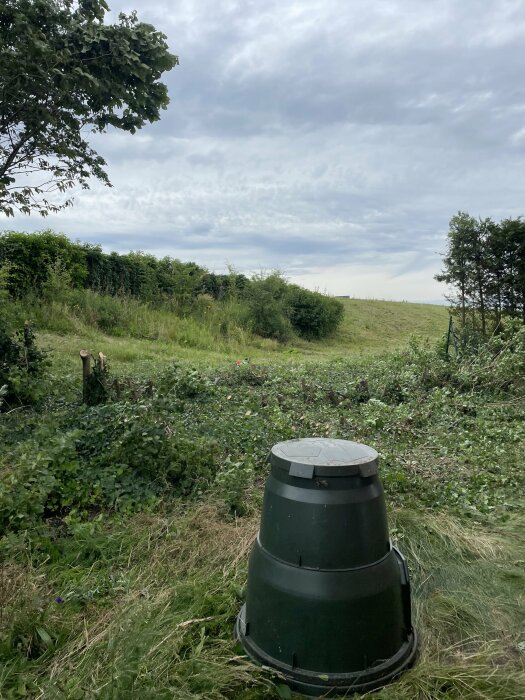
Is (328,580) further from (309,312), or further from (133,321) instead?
(309,312)

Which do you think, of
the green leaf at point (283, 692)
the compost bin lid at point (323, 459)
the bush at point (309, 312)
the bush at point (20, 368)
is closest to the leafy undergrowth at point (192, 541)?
the green leaf at point (283, 692)

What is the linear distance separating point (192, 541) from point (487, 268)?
32.4 feet

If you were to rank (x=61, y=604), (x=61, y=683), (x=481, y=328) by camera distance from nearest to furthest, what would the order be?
1. (x=61, y=683)
2. (x=61, y=604)
3. (x=481, y=328)

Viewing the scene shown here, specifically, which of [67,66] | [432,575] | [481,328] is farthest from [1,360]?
[481,328]

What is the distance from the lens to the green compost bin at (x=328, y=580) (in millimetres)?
1545

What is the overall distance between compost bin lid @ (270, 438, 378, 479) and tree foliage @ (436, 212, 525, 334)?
9885 millimetres

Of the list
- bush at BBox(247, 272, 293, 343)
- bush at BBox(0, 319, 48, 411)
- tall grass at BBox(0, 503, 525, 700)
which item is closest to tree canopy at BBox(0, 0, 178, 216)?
bush at BBox(0, 319, 48, 411)

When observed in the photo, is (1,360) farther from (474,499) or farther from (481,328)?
(481,328)

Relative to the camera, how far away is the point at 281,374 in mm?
7465

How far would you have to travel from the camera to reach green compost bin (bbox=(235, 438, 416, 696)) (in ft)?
5.07

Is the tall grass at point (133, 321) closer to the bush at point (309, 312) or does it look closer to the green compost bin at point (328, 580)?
the bush at point (309, 312)

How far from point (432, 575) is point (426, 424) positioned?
9.90 ft

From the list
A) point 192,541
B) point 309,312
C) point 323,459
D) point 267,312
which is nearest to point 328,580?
point 323,459

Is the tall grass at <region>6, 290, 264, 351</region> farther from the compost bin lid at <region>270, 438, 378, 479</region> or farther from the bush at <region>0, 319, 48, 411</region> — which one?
the compost bin lid at <region>270, 438, 378, 479</region>
